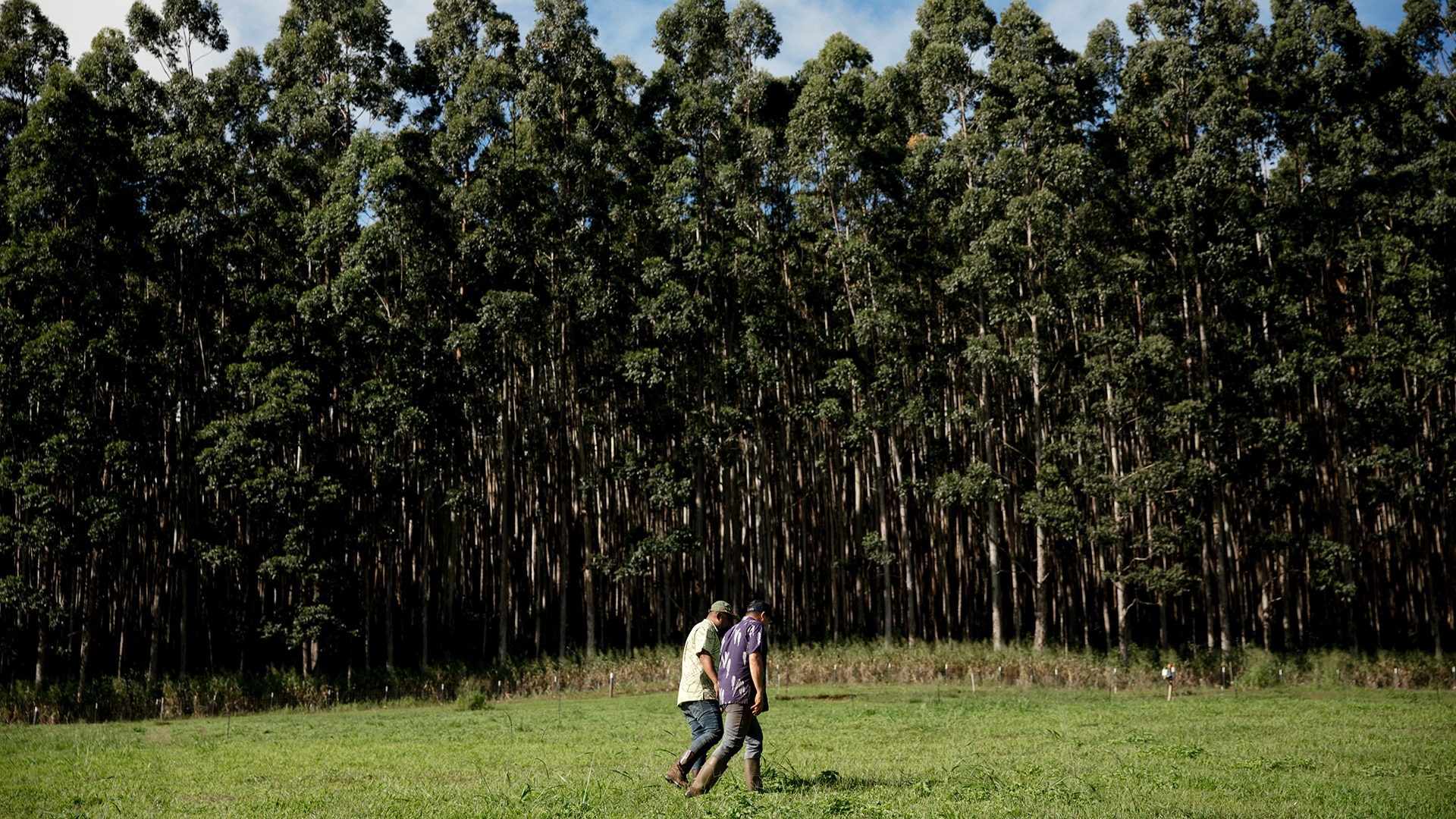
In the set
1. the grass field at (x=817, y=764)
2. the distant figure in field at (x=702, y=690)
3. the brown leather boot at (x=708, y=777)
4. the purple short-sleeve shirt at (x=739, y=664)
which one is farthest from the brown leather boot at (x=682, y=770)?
the purple short-sleeve shirt at (x=739, y=664)

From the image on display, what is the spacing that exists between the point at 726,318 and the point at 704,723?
24061 mm

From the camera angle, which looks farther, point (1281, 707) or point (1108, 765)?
point (1281, 707)

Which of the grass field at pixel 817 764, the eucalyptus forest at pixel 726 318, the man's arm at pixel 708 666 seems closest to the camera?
the grass field at pixel 817 764

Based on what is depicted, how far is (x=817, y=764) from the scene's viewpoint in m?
9.99

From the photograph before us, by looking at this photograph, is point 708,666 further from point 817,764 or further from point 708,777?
point 817,764

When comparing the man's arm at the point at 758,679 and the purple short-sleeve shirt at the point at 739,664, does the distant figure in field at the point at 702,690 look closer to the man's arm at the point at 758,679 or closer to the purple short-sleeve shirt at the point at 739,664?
the purple short-sleeve shirt at the point at 739,664

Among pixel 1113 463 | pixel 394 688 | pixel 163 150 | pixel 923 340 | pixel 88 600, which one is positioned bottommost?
pixel 394 688

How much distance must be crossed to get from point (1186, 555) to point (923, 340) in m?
8.88

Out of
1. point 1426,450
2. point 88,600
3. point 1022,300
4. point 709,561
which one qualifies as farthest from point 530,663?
point 1426,450

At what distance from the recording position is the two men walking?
7898 mm

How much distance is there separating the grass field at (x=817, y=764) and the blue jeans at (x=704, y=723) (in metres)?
0.39

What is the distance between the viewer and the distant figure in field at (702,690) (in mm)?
8078

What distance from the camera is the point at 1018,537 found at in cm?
3262

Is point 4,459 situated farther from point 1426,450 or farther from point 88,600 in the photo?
point 1426,450
